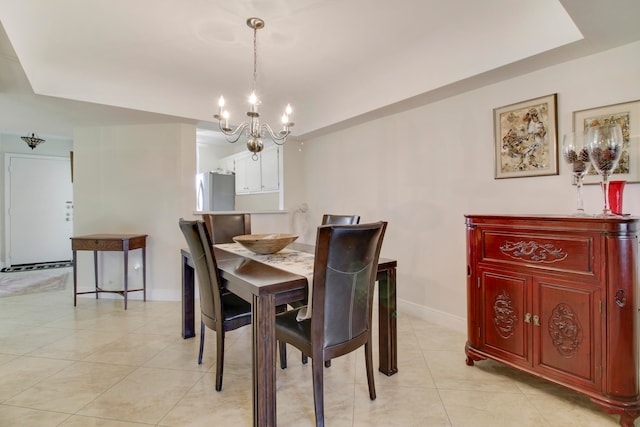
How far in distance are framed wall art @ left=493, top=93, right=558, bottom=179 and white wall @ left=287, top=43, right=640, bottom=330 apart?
0.05 m

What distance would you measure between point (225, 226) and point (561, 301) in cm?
269

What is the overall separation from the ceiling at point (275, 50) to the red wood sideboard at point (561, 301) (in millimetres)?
1140

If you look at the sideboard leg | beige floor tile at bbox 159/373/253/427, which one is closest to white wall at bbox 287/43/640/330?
the sideboard leg

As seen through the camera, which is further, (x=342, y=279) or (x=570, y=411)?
(x=570, y=411)

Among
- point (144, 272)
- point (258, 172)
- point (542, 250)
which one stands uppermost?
point (258, 172)

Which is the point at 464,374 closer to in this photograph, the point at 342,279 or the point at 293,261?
the point at 342,279

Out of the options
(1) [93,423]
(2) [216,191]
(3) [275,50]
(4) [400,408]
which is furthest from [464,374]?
(2) [216,191]

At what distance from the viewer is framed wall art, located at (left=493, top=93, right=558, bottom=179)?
215 cm

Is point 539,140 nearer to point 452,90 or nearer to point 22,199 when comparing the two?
point 452,90

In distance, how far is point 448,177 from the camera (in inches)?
109

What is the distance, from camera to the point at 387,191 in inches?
132

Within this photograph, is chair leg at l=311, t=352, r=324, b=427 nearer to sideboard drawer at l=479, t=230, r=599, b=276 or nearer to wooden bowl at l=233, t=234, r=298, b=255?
wooden bowl at l=233, t=234, r=298, b=255

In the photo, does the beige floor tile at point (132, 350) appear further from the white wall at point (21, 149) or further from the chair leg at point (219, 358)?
the white wall at point (21, 149)

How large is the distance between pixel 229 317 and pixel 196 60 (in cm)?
224
